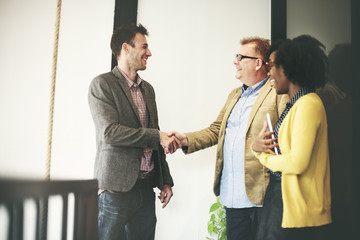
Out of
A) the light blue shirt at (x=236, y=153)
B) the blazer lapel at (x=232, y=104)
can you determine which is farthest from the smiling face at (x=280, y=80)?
the blazer lapel at (x=232, y=104)

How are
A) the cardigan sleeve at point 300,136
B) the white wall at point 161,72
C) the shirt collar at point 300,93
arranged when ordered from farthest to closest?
the white wall at point 161,72 → the shirt collar at point 300,93 → the cardigan sleeve at point 300,136

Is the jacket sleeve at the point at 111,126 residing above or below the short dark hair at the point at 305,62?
below

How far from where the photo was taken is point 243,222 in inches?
73.2

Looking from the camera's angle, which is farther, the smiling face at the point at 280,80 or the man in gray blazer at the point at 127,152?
the man in gray blazer at the point at 127,152

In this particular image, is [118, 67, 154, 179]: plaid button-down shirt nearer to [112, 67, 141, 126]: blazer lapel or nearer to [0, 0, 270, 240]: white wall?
[112, 67, 141, 126]: blazer lapel

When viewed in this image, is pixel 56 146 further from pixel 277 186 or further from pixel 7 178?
pixel 7 178

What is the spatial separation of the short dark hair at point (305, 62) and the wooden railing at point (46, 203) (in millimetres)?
1031

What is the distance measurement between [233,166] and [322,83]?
2.32 feet

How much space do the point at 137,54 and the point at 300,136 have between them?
130 cm

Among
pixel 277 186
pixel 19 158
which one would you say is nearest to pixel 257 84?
pixel 277 186

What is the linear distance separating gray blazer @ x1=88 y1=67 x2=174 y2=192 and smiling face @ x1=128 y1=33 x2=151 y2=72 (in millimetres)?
186

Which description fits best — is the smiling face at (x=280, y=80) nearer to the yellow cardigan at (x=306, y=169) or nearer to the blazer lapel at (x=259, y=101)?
the yellow cardigan at (x=306, y=169)

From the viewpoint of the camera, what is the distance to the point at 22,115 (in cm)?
240

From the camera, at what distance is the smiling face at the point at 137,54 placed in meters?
2.21
